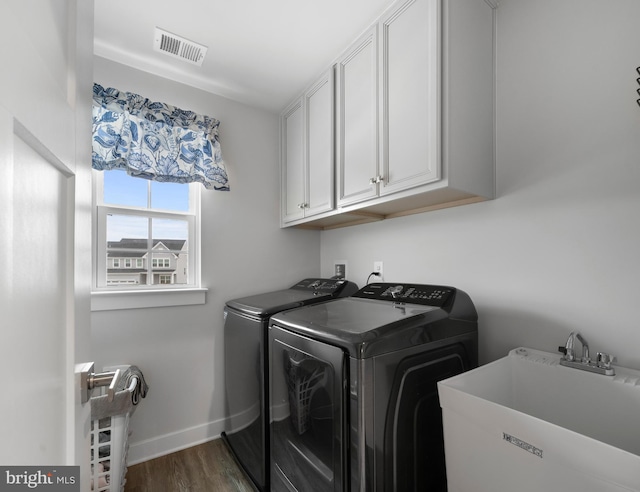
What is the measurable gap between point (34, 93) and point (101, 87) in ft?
6.09

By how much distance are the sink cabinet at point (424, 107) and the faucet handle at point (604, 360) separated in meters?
0.78

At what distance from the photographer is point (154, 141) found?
1.98 meters

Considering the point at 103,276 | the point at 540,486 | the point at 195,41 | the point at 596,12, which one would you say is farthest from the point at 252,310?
the point at 596,12

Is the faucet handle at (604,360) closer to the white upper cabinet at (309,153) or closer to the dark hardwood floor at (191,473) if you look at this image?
the white upper cabinet at (309,153)

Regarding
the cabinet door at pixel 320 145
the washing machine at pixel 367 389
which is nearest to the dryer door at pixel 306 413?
the washing machine at pixel 367 389

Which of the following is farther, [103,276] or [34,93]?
[103,276]

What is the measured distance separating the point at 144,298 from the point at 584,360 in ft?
7.61

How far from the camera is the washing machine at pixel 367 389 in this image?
3.54 feet

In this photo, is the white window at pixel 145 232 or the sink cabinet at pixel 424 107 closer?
the sink cabinet at pixel 424 107

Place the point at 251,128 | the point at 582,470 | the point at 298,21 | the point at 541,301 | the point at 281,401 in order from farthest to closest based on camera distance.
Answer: the point at 251,128, the point at 298,21, the point at 281,401, the point at 541,301, the point at 582,470

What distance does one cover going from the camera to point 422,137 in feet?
4.50

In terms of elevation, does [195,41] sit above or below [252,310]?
above

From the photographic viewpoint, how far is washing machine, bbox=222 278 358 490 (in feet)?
5.60

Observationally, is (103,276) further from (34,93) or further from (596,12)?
(596,12)
